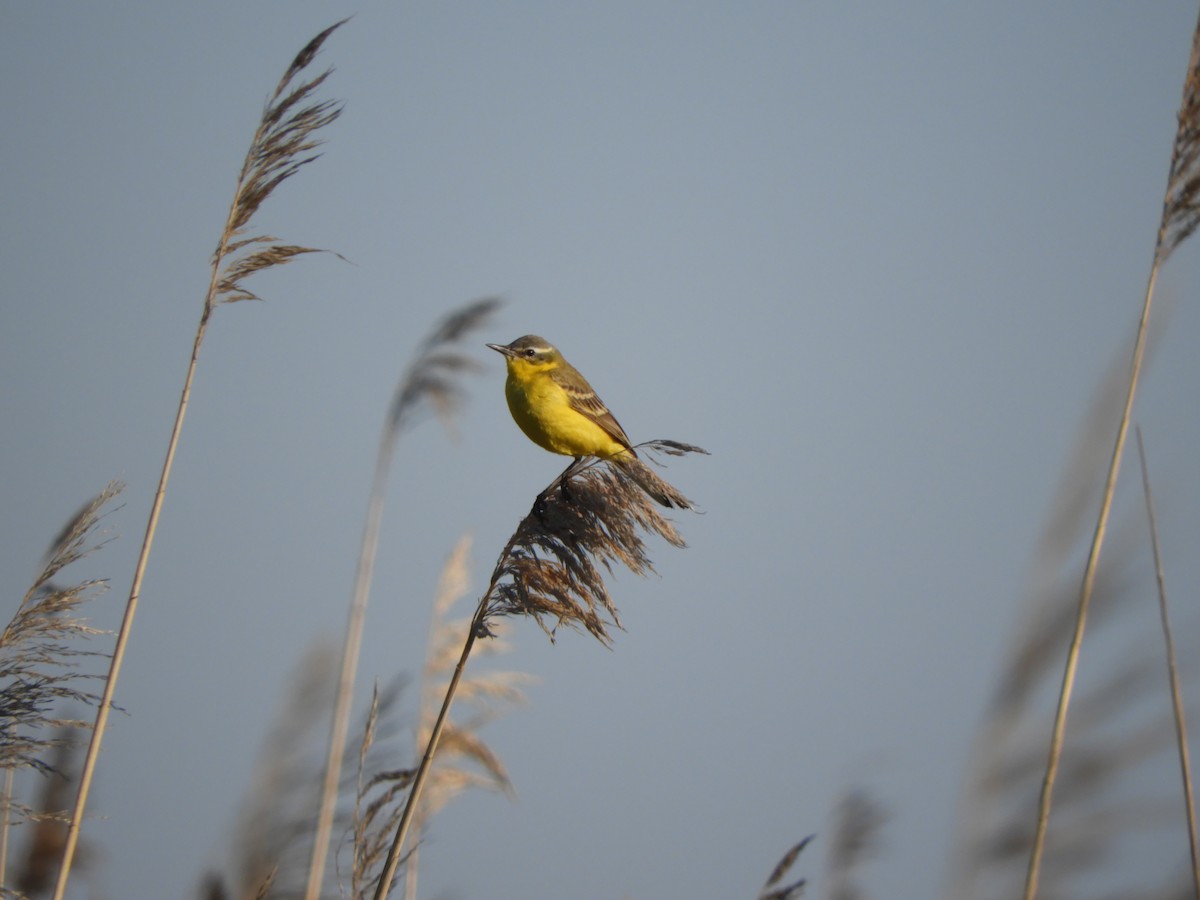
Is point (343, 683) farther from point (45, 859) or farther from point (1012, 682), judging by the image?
point (1012, 682)

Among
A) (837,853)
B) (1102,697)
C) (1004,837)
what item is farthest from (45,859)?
(1102,697)

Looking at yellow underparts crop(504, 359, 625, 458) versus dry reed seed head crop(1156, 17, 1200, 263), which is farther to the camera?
yellow underparts crop(504, 359, 625, 458)

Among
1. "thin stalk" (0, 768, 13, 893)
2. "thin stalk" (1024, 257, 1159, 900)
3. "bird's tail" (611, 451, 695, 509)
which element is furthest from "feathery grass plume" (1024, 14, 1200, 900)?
"thin stalk" (0, 768, 13, 893)

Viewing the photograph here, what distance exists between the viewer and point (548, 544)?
3721 millimetres

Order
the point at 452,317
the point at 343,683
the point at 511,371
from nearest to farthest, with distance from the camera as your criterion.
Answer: the point at 343,683 < the point at 452,317 < the point at 511,371

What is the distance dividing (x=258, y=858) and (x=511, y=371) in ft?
12.0

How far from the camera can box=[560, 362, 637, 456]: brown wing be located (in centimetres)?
662

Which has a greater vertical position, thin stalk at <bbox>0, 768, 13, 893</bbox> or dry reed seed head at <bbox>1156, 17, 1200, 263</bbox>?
dry reed seed head at <bbox>1156, 17, 1200, 263</bbox>

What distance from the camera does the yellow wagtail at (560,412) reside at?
639 cm

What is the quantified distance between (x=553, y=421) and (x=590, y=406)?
40 cm

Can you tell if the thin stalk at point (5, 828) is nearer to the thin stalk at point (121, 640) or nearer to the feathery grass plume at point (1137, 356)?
the thin stalk at point (121, 640)

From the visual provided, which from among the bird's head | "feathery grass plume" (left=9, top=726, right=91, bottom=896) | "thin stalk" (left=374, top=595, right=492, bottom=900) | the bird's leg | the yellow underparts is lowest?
"feathery grass plume" (left=9, top=726, right=91, bottom=896)

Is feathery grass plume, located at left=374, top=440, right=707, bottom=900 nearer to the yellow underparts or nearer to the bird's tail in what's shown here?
the bird's tail

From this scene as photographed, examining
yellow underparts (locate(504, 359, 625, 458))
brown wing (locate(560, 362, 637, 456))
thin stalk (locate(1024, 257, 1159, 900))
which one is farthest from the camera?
brown wing (locate(560, 362, 637, 456))
